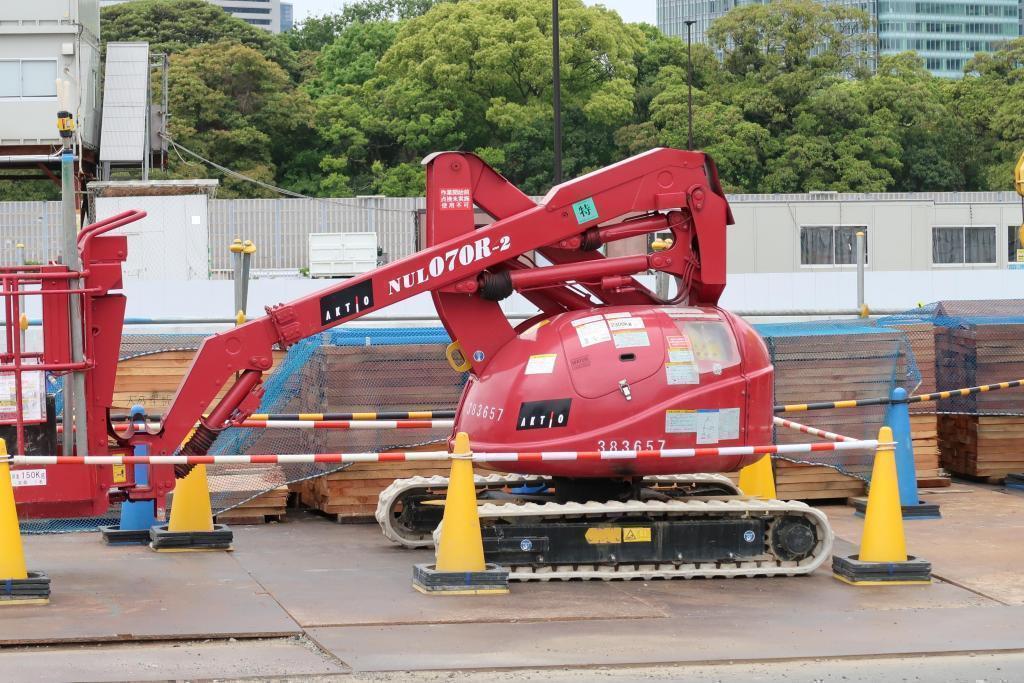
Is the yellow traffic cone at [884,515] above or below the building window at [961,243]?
below

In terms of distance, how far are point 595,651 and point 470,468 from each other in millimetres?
2080

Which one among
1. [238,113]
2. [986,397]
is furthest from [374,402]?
[238,113]

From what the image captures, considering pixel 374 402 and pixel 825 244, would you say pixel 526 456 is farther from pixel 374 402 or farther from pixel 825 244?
pixel 825 244

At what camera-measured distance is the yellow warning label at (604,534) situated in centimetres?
1133

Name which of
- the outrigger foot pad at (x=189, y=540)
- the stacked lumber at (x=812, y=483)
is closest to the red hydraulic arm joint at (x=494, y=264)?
the outrigger foot pad at (x=189, y=540)

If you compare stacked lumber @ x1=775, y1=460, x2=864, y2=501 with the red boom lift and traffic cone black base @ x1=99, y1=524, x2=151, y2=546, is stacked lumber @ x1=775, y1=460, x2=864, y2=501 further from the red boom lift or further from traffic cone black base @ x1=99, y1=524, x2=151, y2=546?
traffic cone black base @ x1=99, y1=524, x2=151, y2=546

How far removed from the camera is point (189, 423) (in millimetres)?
11328

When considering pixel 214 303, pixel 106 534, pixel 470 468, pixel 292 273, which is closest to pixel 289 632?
pixel 470 468

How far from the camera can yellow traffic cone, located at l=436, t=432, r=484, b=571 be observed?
10672mm

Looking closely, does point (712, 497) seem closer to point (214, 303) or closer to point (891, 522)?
point (891, 522)

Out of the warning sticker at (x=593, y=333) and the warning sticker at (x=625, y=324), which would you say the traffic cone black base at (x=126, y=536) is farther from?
the warning sticker at (x=625, y=324)

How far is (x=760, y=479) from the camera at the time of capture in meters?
13.4

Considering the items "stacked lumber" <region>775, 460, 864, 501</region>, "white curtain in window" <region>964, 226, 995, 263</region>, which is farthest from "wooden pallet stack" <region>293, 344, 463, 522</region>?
"white curtain in window" <region>964, 226, 995, 263</region>

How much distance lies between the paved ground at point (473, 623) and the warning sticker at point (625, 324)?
1.90 m
